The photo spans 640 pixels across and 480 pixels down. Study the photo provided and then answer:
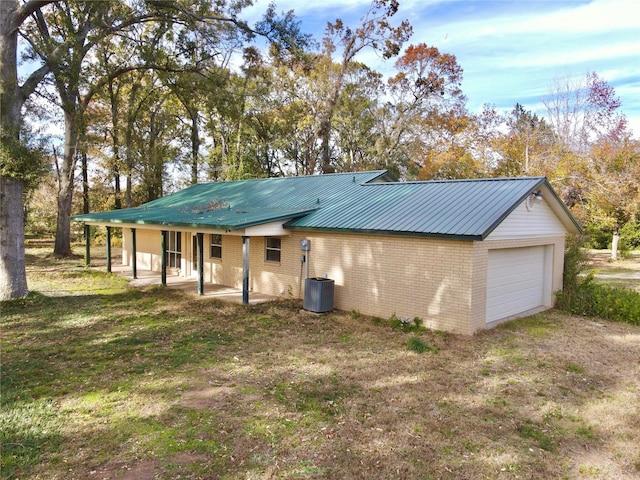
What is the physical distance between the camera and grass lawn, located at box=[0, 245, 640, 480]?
4.58m

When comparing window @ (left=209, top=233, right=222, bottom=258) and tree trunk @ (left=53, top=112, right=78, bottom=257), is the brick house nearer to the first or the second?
window @ (left=209, top=233, right=222, bottom=258)

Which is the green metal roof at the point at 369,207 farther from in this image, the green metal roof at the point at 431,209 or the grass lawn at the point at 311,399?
the grass lawn at the point at 311,399

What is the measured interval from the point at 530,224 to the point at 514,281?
5.11 feet

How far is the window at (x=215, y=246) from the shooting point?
15.8 m

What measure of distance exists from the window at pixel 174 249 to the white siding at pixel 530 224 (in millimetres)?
12529

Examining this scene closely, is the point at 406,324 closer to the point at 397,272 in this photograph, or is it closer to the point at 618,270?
the point at 397,272

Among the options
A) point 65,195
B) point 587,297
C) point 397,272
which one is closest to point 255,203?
point 397,272

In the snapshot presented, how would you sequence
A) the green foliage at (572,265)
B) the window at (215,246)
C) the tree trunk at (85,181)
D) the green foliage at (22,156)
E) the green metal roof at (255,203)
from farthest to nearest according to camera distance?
the tree trunk at (85,181), the window at (215,246), the green foliage at (572,265), the green metal roof at (255,203), the green foliage at (22,156)

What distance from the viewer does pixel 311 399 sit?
243 inches

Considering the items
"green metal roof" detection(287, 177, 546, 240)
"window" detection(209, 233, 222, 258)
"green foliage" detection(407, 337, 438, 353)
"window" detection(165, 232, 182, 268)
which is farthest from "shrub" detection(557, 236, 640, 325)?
"window" detection(165, 232, 182, 268)

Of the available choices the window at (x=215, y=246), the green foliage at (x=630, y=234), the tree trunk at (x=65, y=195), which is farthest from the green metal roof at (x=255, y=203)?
the green foliage at (x=630, y=234)

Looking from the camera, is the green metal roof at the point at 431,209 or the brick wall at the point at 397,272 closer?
the brick wall at the point at 397,272

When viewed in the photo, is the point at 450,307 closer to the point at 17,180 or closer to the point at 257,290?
the point at 257,290

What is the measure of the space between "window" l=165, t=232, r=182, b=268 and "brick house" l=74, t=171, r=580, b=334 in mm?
2071
